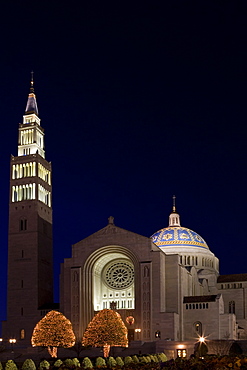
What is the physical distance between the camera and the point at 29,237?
82.4 m

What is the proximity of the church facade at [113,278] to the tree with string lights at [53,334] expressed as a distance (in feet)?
24.4

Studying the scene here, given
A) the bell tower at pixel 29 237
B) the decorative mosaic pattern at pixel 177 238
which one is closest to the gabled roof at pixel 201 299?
the decorative mosaic pattern at pixel 177 238

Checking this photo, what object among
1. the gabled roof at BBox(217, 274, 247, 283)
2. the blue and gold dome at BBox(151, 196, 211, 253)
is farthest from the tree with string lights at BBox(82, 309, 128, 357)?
the gabled roof at BBox(217, 274, 247, 283)

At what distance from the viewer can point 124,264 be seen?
80.2m

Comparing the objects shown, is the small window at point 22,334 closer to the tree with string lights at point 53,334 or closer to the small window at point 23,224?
the tree with string lights at point 53,334

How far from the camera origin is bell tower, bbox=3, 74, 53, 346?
80.1m

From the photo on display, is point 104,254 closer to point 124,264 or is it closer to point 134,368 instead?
point 124,264

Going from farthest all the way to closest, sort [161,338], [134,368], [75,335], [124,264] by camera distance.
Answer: [124,264] < [75,335] < [161,338] < [134,368]

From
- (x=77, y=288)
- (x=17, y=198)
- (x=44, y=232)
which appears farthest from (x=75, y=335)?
(x=17, y=198)

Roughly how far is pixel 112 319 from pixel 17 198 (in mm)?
26590

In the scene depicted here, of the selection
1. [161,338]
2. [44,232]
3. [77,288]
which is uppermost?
[44,232]

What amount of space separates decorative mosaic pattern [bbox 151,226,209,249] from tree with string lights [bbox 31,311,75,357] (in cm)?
2587

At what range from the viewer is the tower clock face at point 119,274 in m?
79.6

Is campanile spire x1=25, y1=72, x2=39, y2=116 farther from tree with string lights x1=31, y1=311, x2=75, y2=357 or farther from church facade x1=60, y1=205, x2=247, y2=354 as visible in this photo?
tree with string lights x1=31, y1=311, x2=75, y2=357
